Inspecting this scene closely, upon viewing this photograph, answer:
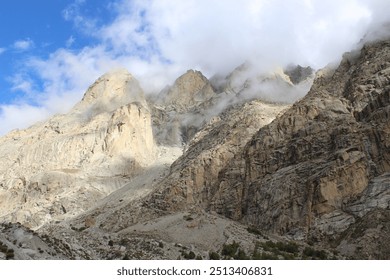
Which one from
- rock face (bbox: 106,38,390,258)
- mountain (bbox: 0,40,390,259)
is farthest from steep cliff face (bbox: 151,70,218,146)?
rock face (bbox: 106,38,390,258)

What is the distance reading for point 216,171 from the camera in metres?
79.5

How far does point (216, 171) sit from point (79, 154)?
166 feet

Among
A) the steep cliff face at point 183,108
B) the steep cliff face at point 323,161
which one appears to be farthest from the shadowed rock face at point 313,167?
the steep cliff face at point 183,108

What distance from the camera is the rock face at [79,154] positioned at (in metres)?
104

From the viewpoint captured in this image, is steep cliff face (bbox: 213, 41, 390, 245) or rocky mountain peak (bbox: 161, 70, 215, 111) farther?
rocky mountain peak (bbox: 161, 70, 215, 111)

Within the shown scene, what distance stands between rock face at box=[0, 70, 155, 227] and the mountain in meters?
0.32

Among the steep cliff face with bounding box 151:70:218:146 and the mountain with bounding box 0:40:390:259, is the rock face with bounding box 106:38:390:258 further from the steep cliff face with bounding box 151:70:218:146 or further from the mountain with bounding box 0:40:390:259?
the steep cliff face with bounding box 151:70:218:146

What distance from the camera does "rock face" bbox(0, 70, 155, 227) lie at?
4107 inches

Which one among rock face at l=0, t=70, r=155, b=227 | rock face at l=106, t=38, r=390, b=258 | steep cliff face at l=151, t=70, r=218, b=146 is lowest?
rock face at l=106, t=38, r=390, b=258

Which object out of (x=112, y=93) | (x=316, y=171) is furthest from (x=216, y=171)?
(x=112, y=93)
